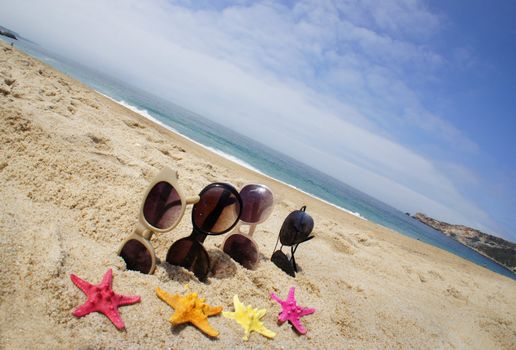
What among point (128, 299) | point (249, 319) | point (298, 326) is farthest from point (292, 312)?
point (128, 299)

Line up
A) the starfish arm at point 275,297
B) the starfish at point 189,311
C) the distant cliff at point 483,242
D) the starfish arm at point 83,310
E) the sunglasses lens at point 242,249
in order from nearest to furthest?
the starfish arm at point 83,310
the starfish at point 189,311
the starfish arm at point 275,297
the sunglasses lens at point 242,249
the distant cliff at point 483,242

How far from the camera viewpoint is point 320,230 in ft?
20.8

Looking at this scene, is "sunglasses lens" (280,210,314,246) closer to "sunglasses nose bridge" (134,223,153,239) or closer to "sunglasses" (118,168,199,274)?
"sunglasses" (118,168,199,274)

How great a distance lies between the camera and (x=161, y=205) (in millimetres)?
2197

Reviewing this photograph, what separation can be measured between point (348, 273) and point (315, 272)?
81 cm

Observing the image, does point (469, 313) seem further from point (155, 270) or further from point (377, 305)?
point (155, 270)

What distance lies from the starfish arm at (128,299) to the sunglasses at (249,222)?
126 cm

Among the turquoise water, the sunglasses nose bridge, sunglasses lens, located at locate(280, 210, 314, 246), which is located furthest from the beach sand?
the turquoise water

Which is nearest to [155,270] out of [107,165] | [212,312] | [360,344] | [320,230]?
[212,312]

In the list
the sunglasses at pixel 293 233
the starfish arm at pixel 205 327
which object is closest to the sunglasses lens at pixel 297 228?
the sunglasses at pixel 293 233

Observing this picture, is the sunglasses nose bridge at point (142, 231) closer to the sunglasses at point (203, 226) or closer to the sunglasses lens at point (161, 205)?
the sunglasses lens at point (161, 205)

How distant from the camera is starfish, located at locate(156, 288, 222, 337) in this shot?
1.90m

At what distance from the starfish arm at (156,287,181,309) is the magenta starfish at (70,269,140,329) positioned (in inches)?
7.1

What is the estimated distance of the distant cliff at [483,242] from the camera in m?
48.4
